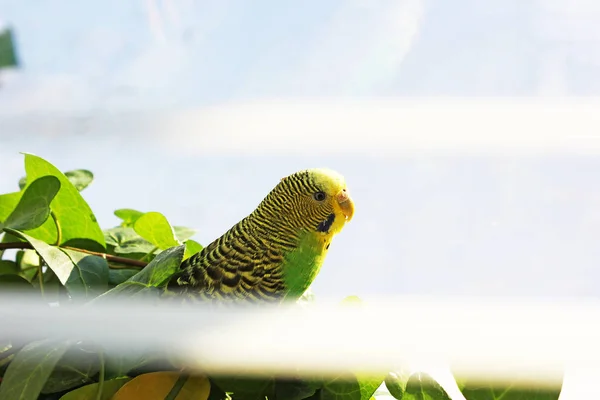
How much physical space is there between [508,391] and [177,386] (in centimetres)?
27

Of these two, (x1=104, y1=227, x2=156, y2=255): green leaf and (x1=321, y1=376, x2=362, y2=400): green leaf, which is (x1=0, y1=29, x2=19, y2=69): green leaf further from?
(x1=321, y1=376, x2=362, y2=400): green leaf

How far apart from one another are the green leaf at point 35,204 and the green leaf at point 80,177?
0.40 feet

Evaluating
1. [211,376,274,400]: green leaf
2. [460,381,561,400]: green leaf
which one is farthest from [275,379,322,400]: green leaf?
[460,381,561,400]: green leaf

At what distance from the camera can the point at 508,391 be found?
432 millimetres

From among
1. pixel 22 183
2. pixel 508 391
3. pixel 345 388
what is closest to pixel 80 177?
pixel 22 183

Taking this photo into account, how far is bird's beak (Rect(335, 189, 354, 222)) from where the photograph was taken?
0.65m

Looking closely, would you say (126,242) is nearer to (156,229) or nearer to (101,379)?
(156,229)

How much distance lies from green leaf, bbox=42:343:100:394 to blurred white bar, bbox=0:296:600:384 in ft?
0.08

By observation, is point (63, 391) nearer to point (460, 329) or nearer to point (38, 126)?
point (460, 329)

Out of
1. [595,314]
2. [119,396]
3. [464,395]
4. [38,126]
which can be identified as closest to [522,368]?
[464,395]

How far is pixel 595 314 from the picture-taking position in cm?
58

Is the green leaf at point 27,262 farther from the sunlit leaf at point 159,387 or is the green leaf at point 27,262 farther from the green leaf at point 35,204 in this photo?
the sunlit leaf at point 159,387

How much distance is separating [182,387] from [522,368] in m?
0.27

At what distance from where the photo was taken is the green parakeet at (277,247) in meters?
0.56
